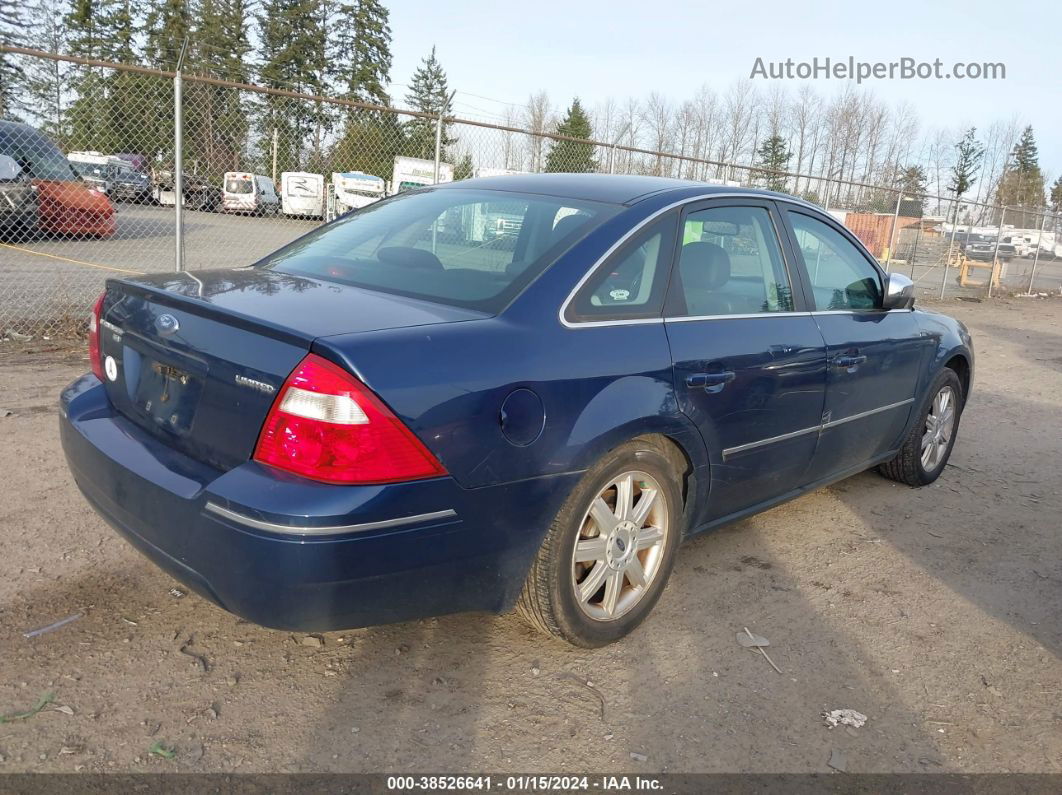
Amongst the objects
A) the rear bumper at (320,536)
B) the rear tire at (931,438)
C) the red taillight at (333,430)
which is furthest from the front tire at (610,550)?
the rear tire at (931,438)

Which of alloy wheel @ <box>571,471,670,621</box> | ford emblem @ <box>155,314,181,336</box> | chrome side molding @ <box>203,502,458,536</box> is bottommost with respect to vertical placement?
alloy wheel @ <box>571,471,670,621</box>

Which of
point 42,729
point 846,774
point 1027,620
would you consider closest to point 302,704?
point 42,729

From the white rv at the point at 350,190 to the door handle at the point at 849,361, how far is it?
6951 millimetres

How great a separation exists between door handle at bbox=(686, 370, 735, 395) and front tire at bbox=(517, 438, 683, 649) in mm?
245

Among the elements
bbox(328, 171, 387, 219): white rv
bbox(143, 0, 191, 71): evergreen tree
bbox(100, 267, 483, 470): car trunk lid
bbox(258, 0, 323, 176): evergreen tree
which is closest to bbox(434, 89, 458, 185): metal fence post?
bbox(328, 171, 387, 219): white rv

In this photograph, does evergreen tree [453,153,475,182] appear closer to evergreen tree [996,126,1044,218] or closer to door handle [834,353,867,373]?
door handle [834,353,867,373]

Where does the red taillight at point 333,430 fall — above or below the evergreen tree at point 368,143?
below

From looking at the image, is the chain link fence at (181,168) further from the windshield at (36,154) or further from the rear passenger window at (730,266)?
the rear passenger window at (730,266)

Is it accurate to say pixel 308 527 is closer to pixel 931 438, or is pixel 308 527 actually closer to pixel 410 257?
pixel 410 257

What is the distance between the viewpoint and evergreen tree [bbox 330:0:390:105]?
156 ft

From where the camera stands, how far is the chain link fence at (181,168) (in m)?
7.36

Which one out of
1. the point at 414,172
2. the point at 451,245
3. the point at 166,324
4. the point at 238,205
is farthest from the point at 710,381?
the point at 414,172

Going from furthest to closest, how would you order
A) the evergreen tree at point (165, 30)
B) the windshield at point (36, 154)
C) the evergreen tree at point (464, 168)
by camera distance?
the evergreen tree at point (165, 30), the evergreen tree at point (464, 168), the windshield at point (36, 154)

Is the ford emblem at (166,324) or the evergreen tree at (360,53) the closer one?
the ford emblem at (166,324)
